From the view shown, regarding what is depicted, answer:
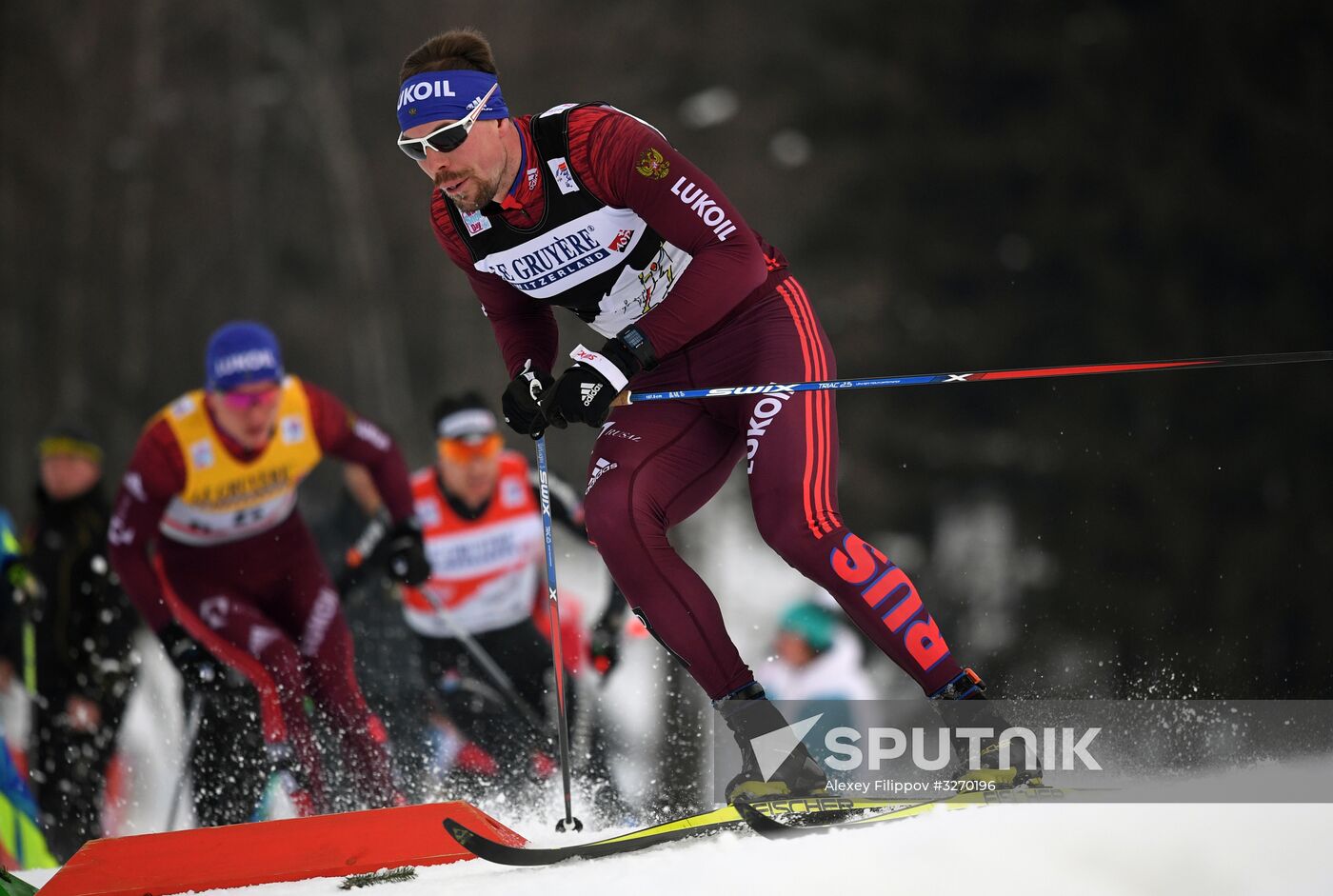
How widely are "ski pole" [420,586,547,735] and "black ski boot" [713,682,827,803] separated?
8.17 ft

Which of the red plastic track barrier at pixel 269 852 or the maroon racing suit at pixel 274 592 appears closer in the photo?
the red plastic track barrier at pixel 269 852

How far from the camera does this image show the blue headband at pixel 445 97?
2287mm

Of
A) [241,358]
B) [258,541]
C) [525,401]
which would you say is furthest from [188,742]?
[525,401]

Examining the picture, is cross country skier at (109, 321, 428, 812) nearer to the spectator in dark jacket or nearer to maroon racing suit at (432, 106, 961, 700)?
the spectator in dark jacket

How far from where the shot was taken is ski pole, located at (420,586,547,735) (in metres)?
4.76

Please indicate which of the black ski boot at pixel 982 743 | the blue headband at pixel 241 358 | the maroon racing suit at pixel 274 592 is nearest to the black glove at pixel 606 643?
the maroon racing suit at pixel 274 592

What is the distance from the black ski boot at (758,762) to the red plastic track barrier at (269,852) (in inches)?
18.5

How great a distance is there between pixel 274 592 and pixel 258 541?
0.58 ft

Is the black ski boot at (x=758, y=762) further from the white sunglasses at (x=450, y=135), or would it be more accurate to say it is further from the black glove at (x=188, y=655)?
the black glove at (x=188, y=655)

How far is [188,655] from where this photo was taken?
3.80m

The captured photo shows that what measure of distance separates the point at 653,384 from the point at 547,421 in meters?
0.27

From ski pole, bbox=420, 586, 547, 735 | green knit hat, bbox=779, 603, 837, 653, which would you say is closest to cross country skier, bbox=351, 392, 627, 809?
ski pole, bbox=420, 586, 547, 735

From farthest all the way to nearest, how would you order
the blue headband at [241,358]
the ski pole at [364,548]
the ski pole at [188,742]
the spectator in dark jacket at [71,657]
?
1. the spectator in dark jacket at [71,657]
2. the ski pole at [364,548]
3. the ski pole at [188,742]
4. the blue headband at [241,358]

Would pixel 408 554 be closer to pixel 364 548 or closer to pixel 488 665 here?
pixel 364 548
